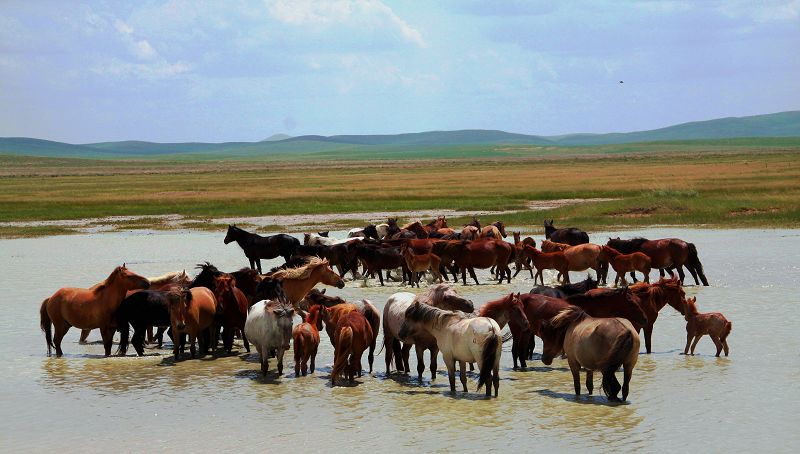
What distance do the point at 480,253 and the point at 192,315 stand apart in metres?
8.48

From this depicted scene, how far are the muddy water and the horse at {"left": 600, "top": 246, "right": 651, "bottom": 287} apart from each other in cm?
304

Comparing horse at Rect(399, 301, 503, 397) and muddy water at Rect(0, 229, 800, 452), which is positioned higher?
horse at Rect(399, 301, 503, 397)

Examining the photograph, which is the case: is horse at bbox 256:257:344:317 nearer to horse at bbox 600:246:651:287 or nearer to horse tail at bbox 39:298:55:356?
horse tail at bbox 39:298:55:356

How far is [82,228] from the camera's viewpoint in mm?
38500

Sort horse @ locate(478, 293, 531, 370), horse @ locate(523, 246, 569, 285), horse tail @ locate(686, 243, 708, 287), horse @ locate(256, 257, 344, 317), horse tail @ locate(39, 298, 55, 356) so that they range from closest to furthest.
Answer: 1. horse @ locate(478, 293, 531, 370)
2. horse tail @ locate(39, 298, 55, 356)
3. horse @ locate(256, 257, 344, 317)
4. horse tail @ locate(686, 243, 708, 287)
5. horse @ locate(523, 246, 569, 285)

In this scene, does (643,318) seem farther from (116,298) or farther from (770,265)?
(770,265)

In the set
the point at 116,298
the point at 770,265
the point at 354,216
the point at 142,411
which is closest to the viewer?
the point at 142,411

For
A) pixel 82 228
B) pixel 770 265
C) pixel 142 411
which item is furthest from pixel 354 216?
pixel 142 411

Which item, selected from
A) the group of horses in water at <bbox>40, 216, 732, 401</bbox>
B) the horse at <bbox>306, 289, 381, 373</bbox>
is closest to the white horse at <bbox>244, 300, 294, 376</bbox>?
the group of horses in water at <bbox>40, 216, 732, 401</bbox>

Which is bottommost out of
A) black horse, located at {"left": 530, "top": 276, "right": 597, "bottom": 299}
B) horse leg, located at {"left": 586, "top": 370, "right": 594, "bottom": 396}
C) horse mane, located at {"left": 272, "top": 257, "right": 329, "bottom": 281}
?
horse leg, located at {"left": 586, "top": 370, "right": 594, "bottom": 396}

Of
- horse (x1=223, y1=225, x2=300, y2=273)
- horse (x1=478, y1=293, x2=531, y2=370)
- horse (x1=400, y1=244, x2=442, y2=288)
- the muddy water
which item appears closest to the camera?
the muddy water

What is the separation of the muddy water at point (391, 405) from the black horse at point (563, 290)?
38.5 inches

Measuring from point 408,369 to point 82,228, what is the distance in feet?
95.1

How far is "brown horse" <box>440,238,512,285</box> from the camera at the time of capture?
20.3m
